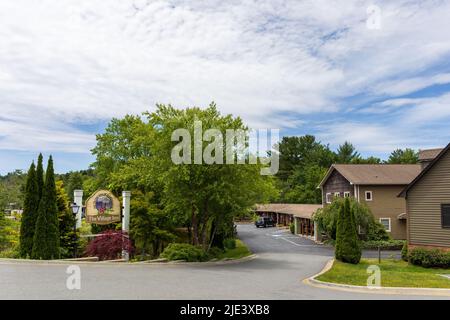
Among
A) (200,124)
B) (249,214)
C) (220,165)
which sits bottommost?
(249,214)

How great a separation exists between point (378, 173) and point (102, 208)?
28753 mm

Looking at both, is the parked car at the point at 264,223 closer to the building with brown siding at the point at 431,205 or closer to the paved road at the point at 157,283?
the building with brown siding at the point at 431,205

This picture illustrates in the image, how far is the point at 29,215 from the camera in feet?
65.3

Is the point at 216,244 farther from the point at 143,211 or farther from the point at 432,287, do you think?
the point at 432,287

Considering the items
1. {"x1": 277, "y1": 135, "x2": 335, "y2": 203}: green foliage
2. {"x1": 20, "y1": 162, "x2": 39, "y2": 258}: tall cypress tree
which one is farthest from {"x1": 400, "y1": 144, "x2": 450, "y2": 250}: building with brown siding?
{"x1": 277, "y1": 135, "x2": 335, "y2": 203}: green foliage

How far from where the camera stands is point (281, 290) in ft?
45.0

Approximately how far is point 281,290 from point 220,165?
9.30 meters

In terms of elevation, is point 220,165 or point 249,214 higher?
point 220,165

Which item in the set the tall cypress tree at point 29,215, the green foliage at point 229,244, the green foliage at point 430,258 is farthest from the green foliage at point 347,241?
the tall cypress tree at point 29,215

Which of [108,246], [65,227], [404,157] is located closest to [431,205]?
[108,246]

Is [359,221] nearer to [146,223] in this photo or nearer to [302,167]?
[146,223]
